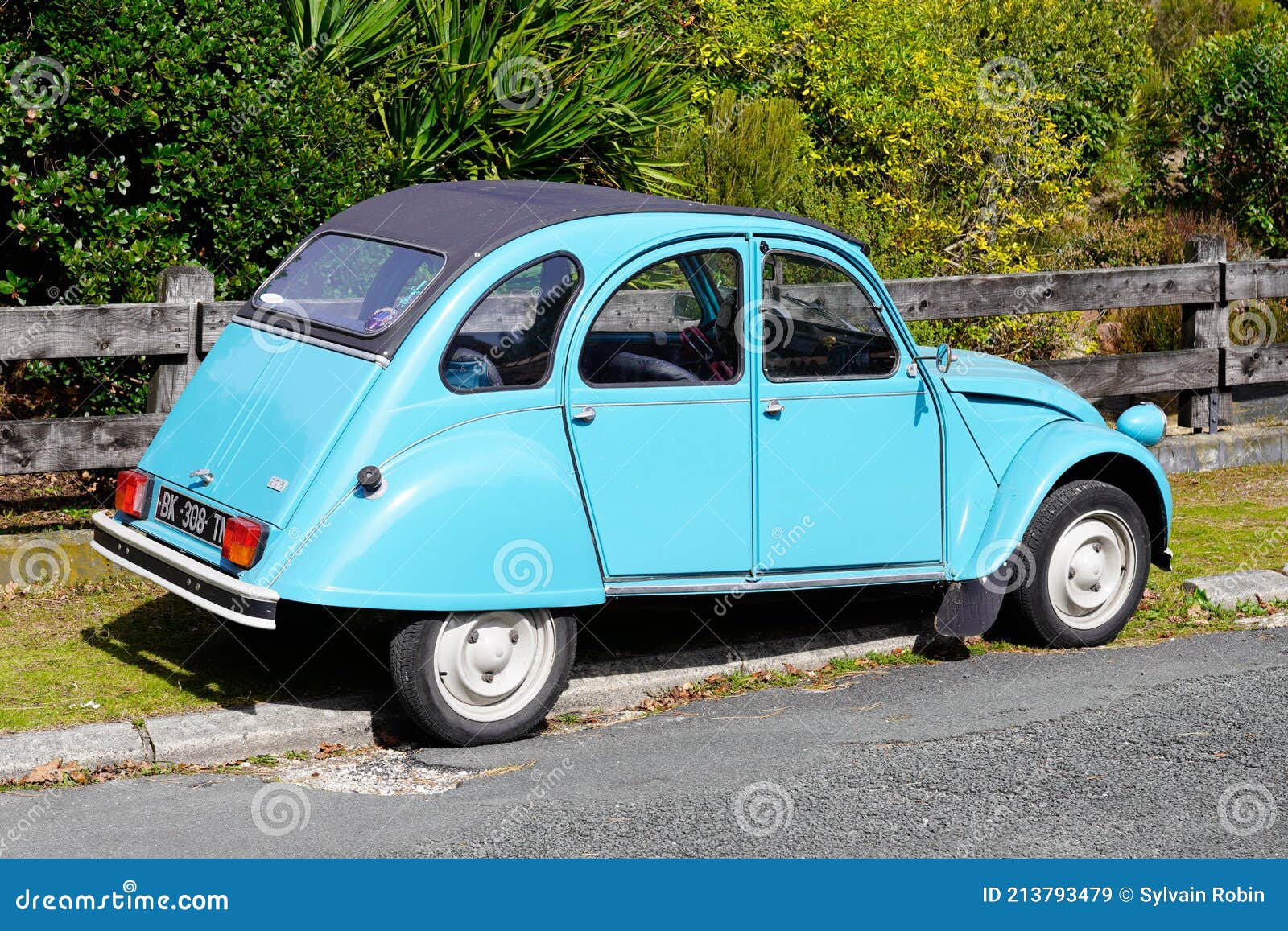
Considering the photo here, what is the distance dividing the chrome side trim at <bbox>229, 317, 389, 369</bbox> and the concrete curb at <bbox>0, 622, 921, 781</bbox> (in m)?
1.41

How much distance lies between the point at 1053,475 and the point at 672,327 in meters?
1.91

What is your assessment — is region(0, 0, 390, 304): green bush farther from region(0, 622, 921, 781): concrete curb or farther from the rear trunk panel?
region(0, 622, 921, 781): concrete curb

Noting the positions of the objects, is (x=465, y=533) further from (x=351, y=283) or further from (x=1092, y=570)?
(x=1092, y=570)

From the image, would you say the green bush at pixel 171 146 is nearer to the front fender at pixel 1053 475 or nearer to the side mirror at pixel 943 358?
the side mirror at pixel 943 358

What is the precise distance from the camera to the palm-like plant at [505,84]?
34.2 feet

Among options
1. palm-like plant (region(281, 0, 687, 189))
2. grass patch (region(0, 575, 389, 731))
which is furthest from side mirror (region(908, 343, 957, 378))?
palm-like plant (region(281, 0, 687, 189))

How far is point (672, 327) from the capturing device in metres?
6.54

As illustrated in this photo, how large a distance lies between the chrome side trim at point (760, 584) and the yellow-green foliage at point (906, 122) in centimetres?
565

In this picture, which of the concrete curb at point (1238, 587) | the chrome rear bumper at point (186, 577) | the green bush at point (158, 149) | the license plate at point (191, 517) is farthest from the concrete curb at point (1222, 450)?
the chrome rear bumper at point (186, 577)

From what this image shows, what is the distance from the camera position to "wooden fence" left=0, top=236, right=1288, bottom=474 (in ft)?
25.1

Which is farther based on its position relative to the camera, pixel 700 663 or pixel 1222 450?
pixel 1222 450

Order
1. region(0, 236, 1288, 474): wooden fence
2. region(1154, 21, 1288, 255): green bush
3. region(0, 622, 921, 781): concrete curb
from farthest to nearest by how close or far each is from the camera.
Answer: region(1154, 21, 1288, 255): green bush
region(0, 236, 1288, 474): wooden fence
region(0, 622, 921, 781): concrete curb

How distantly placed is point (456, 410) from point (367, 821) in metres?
1.56

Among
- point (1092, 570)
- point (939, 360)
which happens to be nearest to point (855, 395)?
point (939, 360)
